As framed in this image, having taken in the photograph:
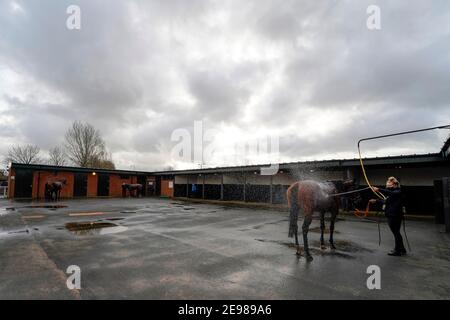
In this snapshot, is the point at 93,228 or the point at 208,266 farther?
the point at 93,228

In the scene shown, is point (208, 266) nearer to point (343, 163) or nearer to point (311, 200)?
point (311, 200)

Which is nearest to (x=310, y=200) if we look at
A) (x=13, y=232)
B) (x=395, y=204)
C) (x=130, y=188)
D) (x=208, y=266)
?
(x=395, y=204)

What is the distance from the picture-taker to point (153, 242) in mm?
5742

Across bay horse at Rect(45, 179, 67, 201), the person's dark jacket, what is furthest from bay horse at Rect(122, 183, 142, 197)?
the person's dark jacket

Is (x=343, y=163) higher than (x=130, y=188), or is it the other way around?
(x=343, y=163)

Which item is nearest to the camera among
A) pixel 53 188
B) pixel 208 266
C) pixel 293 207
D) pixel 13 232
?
pixel 208 266

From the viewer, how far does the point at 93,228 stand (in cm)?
739

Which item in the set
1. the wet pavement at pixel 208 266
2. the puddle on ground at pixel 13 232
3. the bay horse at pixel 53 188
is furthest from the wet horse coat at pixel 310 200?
the bay horse at pixel 53 188

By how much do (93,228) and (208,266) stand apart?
5.41m

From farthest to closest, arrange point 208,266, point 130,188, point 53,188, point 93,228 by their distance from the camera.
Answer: point 130,188 → point 53,188 → point 93,228 → point 208,266

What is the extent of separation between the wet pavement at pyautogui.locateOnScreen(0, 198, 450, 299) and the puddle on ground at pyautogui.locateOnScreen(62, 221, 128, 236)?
0.06 meters

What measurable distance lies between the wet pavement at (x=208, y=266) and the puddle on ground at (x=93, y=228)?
0.06 metres
